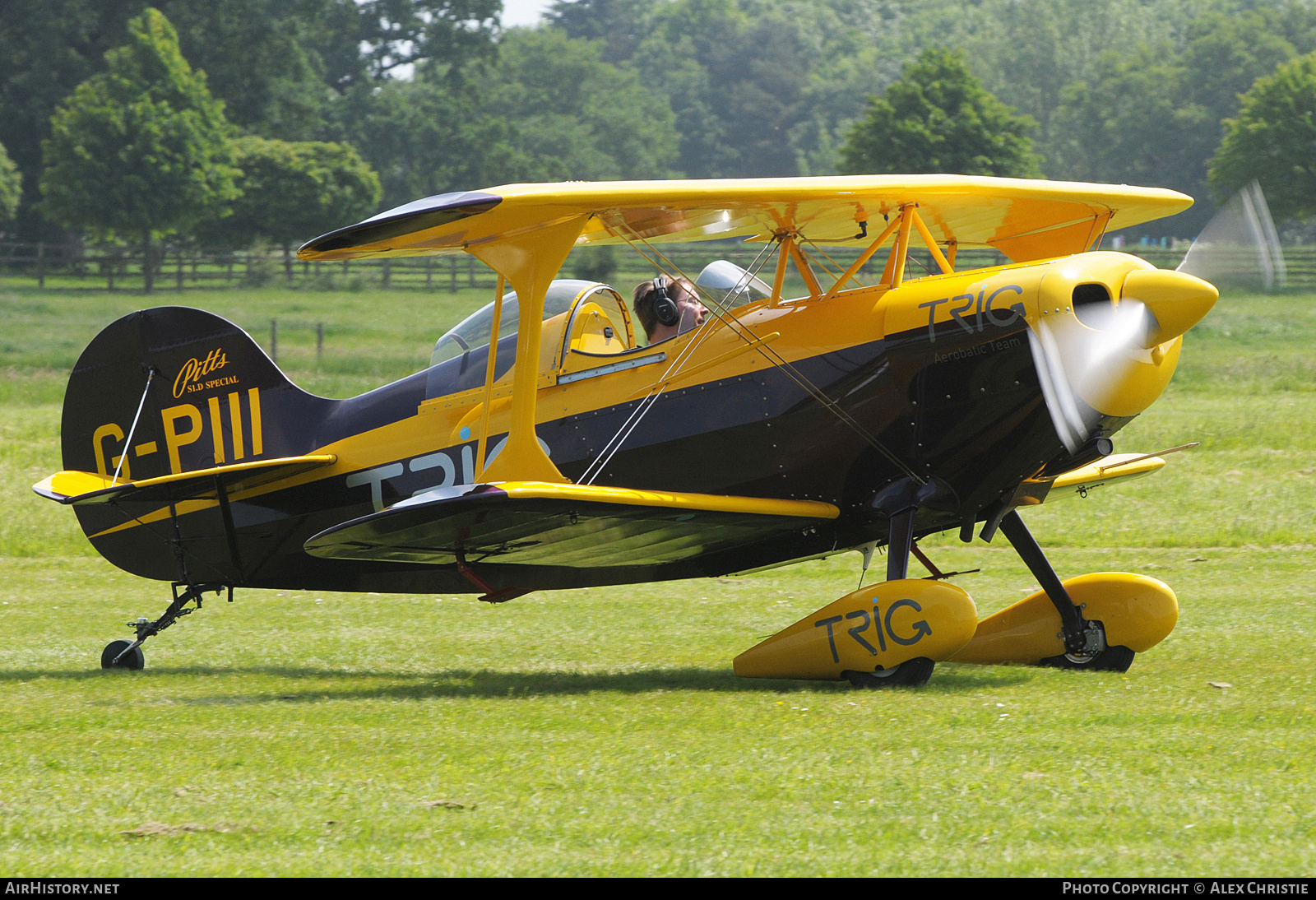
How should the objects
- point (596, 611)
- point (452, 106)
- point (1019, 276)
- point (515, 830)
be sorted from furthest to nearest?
1. point (452, 106)
2. point (596, 611)
3. point (1019, 276)
4. point (515, 830)

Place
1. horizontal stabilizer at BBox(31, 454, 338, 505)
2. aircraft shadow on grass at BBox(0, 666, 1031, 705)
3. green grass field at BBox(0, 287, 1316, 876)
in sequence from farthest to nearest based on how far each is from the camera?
horizontal stabilizer at BBox(31, 454, 338, 505), aircraft shadow on grass at BBox(0, 666, 1031, 705), green grass field at BBox(0, 287, 1316, 876)

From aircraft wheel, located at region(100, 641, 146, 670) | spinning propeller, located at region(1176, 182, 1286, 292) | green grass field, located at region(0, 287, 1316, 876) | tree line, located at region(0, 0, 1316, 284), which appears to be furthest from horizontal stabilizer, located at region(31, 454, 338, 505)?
tree line, located at region(0, 0, 1316, 284)

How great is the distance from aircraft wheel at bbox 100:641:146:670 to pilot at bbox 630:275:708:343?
4.32 m

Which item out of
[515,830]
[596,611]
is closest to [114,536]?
[596,611]

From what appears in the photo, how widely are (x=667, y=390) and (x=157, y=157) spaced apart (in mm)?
44622

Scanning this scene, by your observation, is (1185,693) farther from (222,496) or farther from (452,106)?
(452,106)

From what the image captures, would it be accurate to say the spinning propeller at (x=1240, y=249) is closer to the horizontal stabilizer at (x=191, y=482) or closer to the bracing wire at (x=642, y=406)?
the bracing wire at (x=642, y=406)

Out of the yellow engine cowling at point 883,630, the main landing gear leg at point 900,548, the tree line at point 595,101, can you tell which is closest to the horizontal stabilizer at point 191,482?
the yellow engine cowling at point 883,630

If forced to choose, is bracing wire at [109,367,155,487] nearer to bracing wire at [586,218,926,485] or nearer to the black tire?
bracing wire at [586,218,926,485]

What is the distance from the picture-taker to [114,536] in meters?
10.6

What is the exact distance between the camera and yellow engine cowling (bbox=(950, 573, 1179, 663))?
876cm

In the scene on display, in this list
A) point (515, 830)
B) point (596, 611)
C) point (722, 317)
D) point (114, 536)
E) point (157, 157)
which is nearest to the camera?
point (515, 830)

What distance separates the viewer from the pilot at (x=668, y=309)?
30.0ft

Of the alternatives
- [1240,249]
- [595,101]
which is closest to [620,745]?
[1240,249]
